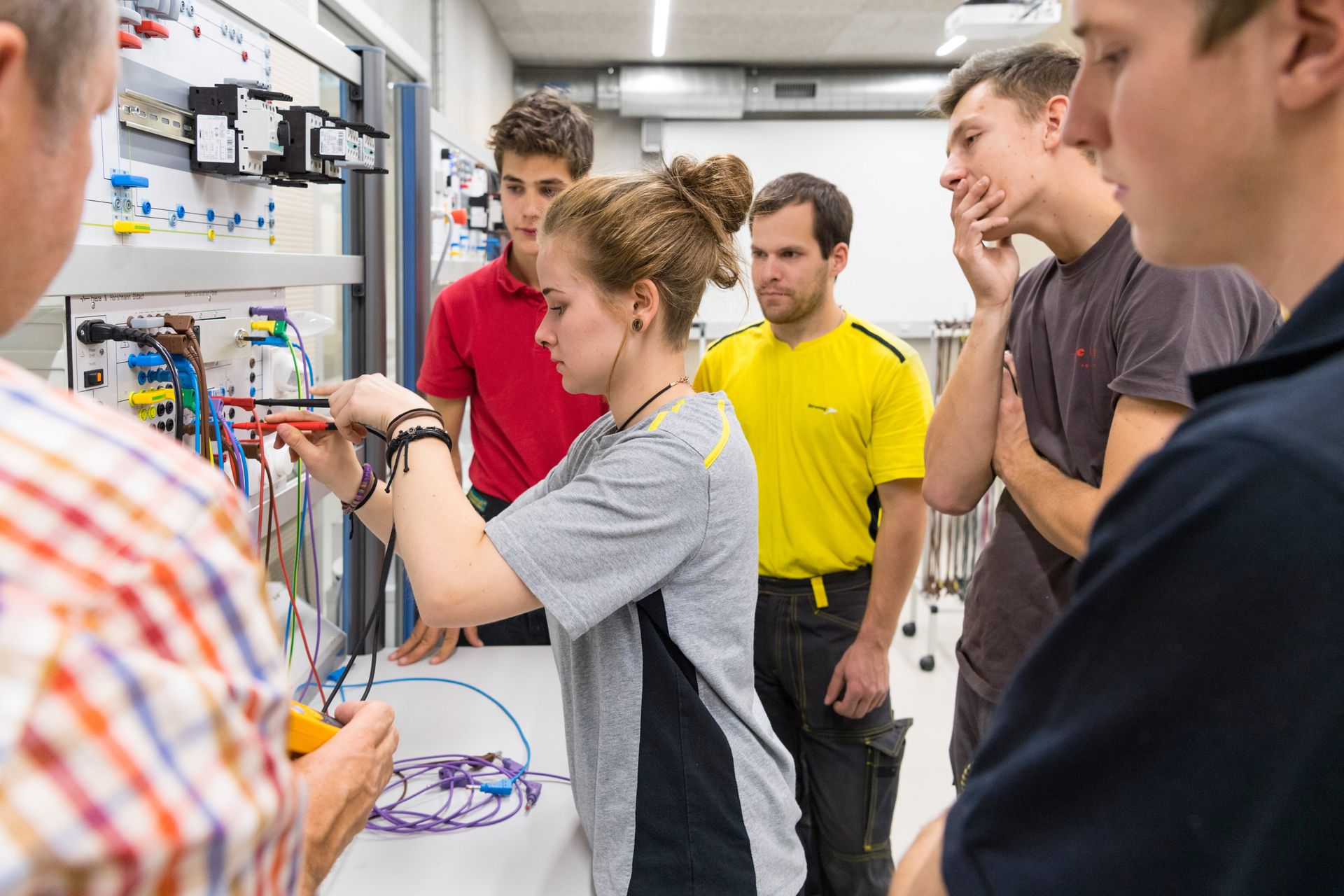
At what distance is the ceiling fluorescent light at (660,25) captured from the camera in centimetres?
546

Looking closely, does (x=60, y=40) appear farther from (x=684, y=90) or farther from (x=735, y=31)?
(x=684, y=90)

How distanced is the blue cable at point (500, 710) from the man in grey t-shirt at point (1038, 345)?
2.26 feet

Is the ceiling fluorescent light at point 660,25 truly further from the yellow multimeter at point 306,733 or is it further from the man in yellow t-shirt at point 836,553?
the yellow multimeter at point 306,733

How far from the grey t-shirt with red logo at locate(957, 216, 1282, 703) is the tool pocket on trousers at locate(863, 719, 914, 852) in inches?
21.2

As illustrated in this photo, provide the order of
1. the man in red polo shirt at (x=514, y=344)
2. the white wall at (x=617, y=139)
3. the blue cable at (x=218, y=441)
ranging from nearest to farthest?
A: 1. the blue cable at (x=218, y=441)
2. the man in red polo shirt at (x=514, y=344)
3. the white wall at (x=617, y=139)

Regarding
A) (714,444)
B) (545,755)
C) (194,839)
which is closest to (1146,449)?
(714,444)

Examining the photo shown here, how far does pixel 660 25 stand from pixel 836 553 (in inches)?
190

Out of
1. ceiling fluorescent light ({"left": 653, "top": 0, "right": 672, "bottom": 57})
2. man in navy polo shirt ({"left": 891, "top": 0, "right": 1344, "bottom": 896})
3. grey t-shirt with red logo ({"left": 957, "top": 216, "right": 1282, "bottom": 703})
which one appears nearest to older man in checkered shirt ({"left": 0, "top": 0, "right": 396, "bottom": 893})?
man in navy polo shirt ({"left": 891, "top": 0, "right": 1344, "bottom": 896})

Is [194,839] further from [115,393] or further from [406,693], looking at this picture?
[406,693]

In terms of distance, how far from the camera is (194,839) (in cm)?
42

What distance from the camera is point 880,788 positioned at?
2.02m

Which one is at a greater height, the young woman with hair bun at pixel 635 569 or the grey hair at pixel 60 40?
the grey hair at pixel 60 40

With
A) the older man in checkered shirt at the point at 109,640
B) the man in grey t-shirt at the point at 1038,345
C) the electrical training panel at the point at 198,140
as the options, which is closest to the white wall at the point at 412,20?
the electrical training panel at the point at 198,140

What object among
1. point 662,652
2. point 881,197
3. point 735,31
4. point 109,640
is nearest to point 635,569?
point 662,652
